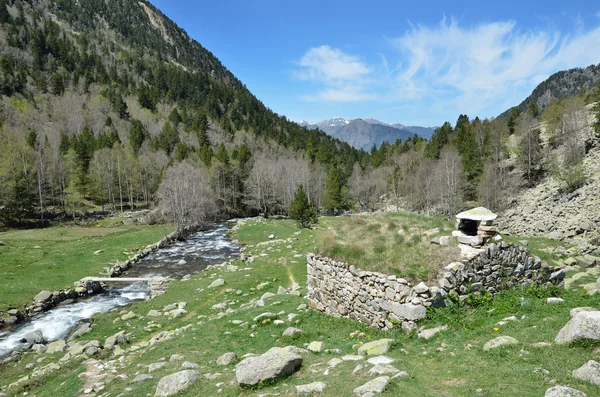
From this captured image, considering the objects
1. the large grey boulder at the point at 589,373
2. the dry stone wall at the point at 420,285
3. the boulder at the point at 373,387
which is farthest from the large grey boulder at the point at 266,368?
the large grey boulder at the point at 589,373

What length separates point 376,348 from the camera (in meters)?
10.5

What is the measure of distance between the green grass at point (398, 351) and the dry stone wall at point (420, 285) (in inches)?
18.4

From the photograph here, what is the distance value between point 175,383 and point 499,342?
9203 mm

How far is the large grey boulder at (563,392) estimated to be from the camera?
5.51m

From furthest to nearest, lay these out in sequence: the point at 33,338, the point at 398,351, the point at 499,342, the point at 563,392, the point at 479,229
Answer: the point at 33,338
the point at 479,229
the point at 398,351
the point at 499,342
the point at 563,392

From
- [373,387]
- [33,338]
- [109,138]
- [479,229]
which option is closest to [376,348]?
[373,387]

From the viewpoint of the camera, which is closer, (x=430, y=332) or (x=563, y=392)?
(x=563, y=392)

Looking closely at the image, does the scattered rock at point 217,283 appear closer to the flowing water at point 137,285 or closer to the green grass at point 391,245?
the flowing water at point 137,285

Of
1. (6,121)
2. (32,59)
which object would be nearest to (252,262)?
(6,121)

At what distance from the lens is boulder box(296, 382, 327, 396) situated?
24.9 feet

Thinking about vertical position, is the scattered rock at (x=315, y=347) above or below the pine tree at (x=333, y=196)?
below

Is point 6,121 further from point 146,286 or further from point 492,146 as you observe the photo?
point 492,146

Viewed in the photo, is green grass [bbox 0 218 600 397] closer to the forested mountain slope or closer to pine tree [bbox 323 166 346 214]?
pine tree [bbox 323 166 346 214]

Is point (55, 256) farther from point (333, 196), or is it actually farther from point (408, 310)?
point (333, 196)
